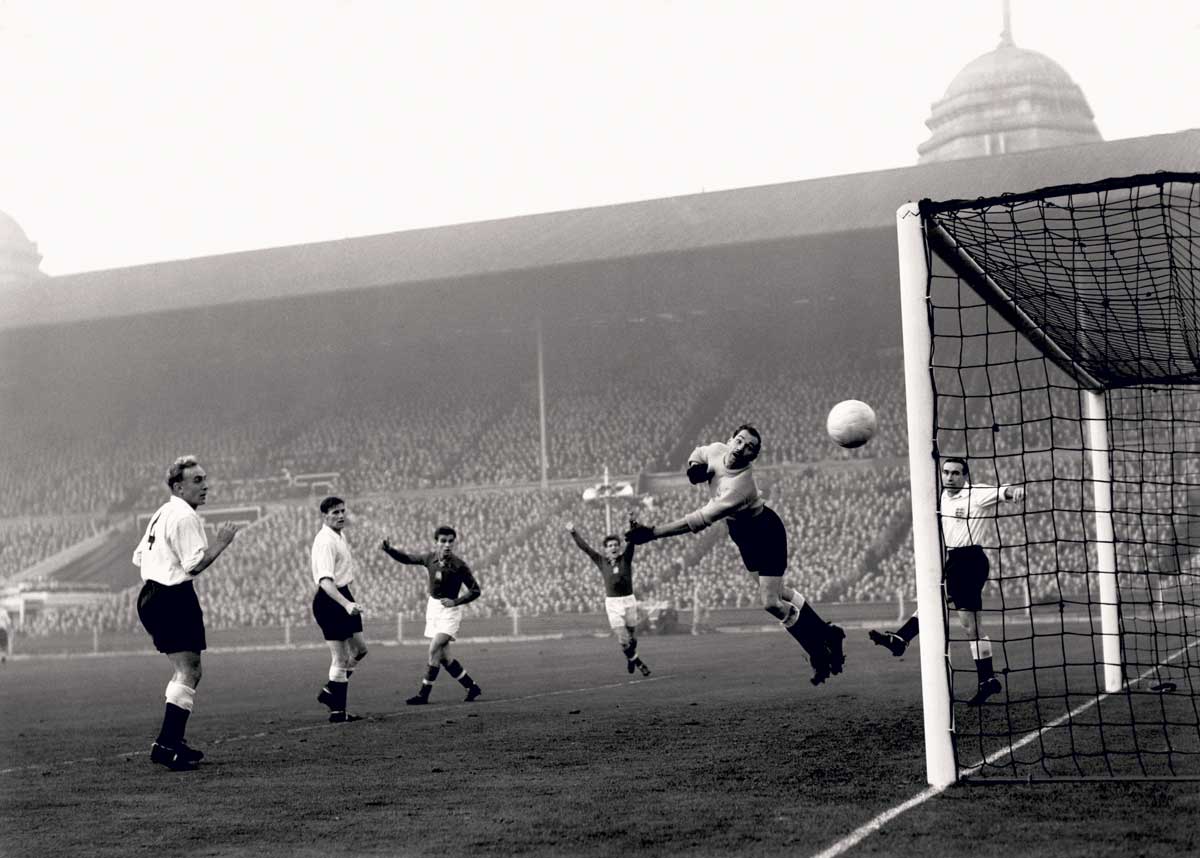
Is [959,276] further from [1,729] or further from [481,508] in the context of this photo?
[481,508]

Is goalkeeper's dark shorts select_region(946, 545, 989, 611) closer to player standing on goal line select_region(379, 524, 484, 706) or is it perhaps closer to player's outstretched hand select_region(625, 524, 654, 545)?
player's outstretched hand select_region(625, 524, 654, 545)

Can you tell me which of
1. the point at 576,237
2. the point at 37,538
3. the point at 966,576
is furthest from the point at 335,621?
the point at 37,538

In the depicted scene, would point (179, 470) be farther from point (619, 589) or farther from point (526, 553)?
point (526, 553)

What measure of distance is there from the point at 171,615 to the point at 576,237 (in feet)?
102

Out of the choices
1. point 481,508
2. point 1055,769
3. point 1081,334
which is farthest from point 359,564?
point 1055,769

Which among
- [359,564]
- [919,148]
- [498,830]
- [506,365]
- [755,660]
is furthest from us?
[919,148]

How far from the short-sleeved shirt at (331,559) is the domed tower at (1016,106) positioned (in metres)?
59.3

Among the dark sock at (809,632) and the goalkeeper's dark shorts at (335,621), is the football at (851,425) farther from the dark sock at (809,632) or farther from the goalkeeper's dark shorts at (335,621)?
the goalkeeper's dark shorts at (335,621)

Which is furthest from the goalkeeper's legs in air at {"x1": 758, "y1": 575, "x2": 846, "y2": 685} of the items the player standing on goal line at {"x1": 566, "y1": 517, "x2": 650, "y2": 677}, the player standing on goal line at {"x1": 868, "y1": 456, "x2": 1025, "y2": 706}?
the player standing on goal line at {"x1": 566, "y1": 517, "x2": 650, "y2": 677}

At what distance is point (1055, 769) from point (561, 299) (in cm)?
3345

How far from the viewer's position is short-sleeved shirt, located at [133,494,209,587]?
27.6 feet

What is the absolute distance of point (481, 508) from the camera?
38.5m

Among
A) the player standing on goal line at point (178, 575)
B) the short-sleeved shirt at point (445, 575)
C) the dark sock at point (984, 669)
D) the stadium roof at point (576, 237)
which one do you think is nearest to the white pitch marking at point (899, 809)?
the dark sock at point (984, 669)

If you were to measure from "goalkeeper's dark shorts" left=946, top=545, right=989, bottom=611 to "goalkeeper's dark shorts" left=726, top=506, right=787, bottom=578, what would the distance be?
5.68 feet
